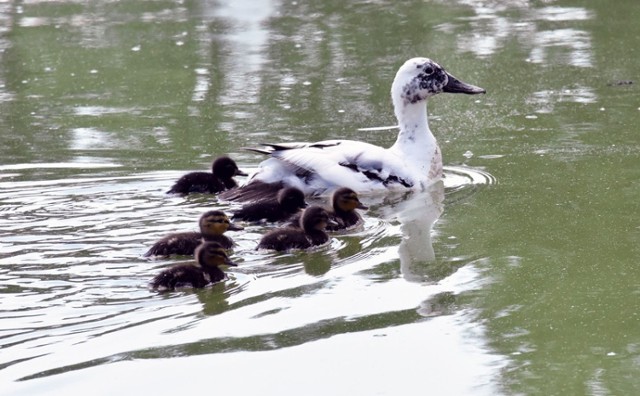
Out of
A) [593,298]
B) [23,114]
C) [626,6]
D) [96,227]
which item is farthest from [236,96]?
[593,298]

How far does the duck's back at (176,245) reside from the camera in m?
6.68

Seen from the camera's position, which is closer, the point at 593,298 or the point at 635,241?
the point at 593,298

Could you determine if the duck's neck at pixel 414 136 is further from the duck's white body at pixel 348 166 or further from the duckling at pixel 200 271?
the duckling at pixel 200 271

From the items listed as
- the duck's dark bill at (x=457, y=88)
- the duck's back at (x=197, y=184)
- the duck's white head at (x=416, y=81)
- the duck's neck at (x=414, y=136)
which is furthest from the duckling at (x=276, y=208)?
the duck's dark bill at (x=457, y=88)

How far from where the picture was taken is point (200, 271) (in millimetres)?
6168

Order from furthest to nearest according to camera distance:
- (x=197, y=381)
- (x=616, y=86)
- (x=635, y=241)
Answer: (x=616, y=86)
(x=635, y=241)
(x=197, y=381)

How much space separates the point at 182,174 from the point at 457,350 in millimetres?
3780

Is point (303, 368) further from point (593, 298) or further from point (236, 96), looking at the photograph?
point (236, 96)

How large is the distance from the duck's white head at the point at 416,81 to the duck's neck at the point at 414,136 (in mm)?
41

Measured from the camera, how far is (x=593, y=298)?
5.77 m

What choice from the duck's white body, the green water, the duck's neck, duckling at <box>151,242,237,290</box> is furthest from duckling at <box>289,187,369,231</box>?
the duck's neck

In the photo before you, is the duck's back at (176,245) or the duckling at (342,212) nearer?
the duck's back at (176,245)

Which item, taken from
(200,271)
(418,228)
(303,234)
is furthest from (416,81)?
(200,271)

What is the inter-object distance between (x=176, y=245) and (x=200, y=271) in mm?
624
